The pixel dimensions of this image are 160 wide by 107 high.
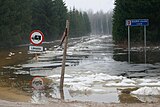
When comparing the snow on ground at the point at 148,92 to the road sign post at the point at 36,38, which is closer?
the snow on ground at the point at 148,92

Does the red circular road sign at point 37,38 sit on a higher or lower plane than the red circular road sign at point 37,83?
higher

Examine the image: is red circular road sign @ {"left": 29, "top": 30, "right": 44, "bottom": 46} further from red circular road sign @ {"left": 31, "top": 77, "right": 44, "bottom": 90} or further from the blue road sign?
the blue road sign

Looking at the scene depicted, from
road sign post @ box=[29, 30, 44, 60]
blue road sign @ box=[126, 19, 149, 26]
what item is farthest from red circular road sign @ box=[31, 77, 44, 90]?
blue road sign @ box=[126, 19, 149, 26]

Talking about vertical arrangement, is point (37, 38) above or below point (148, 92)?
above

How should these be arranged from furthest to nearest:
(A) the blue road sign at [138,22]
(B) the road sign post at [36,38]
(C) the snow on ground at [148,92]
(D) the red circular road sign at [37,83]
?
(A) the blue road sign at [138,22] < (B) the road sign post at [36,38] < (D) the red circular road sign at [37,83] < (C) the snow on ground at [148,92]

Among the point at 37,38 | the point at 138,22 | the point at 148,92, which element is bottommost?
the point at 148,92

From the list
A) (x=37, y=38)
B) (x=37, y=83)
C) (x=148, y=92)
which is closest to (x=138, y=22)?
(x=37, y=38)

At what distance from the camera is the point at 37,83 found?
528 inches

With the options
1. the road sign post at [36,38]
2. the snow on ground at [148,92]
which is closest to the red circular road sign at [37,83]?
the road sign post at [36,38]

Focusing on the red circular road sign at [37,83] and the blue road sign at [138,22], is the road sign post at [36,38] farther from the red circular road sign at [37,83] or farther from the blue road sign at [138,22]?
the blue road sign at [138,22]

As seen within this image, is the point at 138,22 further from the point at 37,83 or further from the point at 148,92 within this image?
the point at 148,92

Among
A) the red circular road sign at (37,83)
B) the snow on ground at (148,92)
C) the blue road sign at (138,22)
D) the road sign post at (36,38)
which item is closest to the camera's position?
the snow on ground at (148,92)

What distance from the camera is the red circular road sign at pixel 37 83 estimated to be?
12375 mm

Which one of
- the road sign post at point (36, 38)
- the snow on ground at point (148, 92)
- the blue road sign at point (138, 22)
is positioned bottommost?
the snow on ground at point (148, 92)
